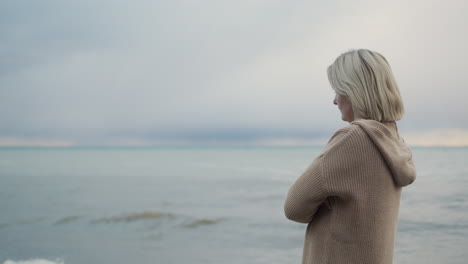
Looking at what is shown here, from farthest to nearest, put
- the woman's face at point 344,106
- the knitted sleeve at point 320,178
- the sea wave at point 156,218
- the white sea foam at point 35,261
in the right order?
the sea wave at point 156,218, the white sea foam at point 35,261, the woman's face at point 344,106, the knitted sleeve at point 320,178

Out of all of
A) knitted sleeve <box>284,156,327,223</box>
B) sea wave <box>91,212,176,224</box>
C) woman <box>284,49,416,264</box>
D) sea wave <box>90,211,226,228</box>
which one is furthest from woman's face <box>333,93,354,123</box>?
sea wave <box>91,212,176,224</box>

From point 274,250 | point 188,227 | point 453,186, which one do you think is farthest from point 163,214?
point 453,186

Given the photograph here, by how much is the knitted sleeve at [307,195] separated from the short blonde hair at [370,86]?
0.28 meters

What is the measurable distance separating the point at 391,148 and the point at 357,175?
0.19 m

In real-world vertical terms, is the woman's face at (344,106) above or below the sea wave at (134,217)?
above

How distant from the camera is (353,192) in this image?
1550 mm

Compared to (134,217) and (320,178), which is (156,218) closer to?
(134,217)

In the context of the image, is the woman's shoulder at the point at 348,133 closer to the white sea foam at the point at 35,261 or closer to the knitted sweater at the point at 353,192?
the knitted sweater at the point at 353,192

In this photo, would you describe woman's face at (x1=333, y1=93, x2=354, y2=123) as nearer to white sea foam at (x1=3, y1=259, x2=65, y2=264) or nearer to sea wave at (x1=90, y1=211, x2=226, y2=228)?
white sea foam at (x1=3, y1=259, x2=65, y2=264)

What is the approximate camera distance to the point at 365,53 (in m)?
1.66

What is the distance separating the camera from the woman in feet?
5.07

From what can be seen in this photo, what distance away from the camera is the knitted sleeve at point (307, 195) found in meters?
1.55

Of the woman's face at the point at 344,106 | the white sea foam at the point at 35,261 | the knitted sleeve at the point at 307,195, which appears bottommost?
the white sea foam at the point at 35,261

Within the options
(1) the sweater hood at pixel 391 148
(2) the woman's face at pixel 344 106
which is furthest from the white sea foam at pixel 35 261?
(1) the sweater hood at pixel 391 148
